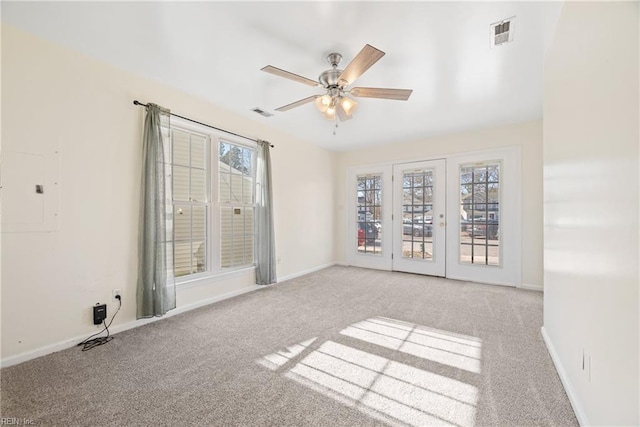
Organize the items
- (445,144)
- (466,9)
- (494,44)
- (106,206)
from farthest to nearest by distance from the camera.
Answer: (445,144), (106,206), (494,44), (466,9)

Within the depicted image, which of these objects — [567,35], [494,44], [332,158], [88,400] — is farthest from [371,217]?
[88,400]

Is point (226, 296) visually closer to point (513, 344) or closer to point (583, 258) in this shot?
point (513, 344)

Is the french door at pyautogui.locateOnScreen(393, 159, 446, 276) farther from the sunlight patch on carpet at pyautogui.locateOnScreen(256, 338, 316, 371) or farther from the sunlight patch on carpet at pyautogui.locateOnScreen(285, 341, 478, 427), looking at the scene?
the sunlight patch on carpet at pyautogui.locateOnScreen(256, 338, 316, 371)

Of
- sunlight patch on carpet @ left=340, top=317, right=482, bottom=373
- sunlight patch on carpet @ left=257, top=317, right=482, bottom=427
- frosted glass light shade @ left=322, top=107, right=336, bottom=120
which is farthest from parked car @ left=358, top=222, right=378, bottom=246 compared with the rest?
frosted glass light shade @ left=322, top=107, right=336, bottom=120

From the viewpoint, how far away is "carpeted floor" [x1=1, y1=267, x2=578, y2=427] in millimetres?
1516

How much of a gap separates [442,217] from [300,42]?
147 inches

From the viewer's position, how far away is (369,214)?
18.2 feet

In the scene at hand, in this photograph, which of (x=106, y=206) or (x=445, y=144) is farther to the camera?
(x=445, y=144)

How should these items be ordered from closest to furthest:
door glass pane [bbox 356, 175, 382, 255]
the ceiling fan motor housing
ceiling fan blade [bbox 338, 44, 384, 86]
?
ceiling fan blade [bbox 338, 44, 384, 86]
the ceiling fan motor housing
door glass pane [bbox 356, 175, 382, 255]

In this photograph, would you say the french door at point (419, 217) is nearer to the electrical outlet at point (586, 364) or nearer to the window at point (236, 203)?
the window at point (236, 203)

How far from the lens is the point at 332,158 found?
588cm

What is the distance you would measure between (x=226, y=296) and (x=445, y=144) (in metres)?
4.37

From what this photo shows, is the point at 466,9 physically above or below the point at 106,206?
above

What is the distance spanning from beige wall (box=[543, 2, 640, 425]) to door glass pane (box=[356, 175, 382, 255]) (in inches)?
137
